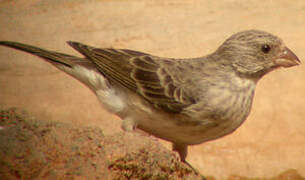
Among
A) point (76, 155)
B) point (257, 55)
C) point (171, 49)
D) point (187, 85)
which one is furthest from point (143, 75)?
point (171, 49)

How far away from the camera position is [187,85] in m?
3.97

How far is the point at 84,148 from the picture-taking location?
9.39 feet

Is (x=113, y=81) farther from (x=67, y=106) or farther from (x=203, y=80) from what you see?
(x=67, y=106)

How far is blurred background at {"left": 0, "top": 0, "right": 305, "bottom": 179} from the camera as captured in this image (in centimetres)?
520

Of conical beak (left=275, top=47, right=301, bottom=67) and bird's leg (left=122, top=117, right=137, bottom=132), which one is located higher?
conical beak (left=275, top=47, right=301, bottom=67)

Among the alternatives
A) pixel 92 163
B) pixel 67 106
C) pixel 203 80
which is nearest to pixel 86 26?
pixel 67 106

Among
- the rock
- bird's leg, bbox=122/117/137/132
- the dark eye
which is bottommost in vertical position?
the rock

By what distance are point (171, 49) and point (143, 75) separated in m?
2.41

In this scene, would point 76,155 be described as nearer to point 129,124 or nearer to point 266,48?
point 129,124

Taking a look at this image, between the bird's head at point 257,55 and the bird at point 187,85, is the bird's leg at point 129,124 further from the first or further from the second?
the bird's head at point 257,55

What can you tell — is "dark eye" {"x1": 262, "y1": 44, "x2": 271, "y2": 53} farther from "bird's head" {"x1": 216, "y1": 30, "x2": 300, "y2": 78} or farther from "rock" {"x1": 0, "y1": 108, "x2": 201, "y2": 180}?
"rock" {"x1": 0, "y1": 108, "x2": 201, "y2": 180}

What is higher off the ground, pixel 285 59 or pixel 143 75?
pixel 285 59

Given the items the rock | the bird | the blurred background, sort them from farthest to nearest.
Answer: the blurred background, the bird, the rock

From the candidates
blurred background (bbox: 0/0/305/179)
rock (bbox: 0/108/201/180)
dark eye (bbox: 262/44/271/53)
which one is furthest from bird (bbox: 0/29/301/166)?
blurred background (bbox: 0/0/305/179)
